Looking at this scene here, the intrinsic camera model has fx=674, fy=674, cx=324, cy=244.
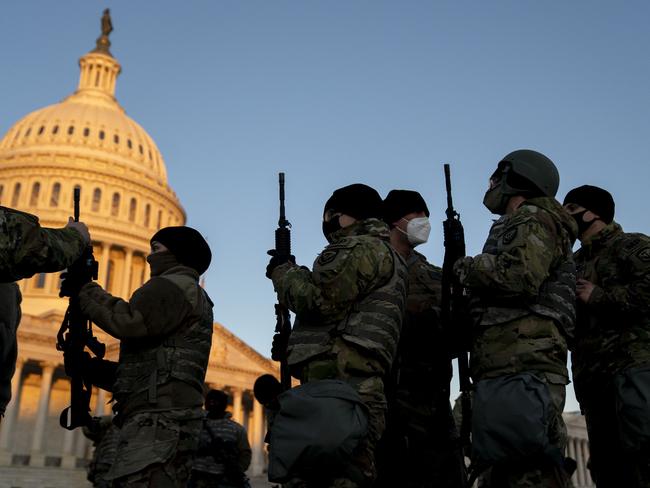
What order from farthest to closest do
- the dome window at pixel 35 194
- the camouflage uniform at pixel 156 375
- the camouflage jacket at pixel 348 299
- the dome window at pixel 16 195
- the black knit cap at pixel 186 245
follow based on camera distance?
the dome window at pixel 35 194 < the dome window at pixel 16 195 < the black knit cap at pixel 186 245 < the camouflage uniform at pixel 156 375 < the camouflage jacket at pixel 348 299

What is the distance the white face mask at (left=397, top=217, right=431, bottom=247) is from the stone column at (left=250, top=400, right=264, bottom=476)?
2053 inches

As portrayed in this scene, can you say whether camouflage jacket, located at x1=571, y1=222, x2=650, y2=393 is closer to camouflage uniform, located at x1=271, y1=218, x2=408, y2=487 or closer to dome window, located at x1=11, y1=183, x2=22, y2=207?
camouflage uniform, located at x1=271, y1=218, x2=408, y2=487

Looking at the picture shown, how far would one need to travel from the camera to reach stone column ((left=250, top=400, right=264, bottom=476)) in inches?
2185

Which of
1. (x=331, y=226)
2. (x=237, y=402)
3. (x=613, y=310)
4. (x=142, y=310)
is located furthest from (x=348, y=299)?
(x=237, y=402)

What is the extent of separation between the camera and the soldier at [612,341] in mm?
4828

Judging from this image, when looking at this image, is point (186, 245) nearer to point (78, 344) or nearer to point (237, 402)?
point (78, 344)

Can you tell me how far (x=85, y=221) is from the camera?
65750 millimetres

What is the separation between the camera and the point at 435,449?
5.58 meters

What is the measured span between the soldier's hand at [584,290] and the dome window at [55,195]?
69.1 metres

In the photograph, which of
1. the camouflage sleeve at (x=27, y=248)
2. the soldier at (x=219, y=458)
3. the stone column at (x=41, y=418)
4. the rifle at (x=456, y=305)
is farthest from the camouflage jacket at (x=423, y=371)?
the stone column at (x=41, y=418)

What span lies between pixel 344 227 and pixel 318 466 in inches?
67.7

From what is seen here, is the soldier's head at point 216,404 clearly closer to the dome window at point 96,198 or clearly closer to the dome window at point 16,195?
the dome window at point 96,198

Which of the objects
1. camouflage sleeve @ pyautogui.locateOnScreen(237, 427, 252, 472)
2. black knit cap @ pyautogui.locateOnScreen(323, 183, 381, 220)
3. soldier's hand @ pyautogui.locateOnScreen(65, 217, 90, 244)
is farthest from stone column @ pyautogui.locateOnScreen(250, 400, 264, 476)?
black knit cap @ pyautogui.locateOnScreen(323, 183, 381, 220)

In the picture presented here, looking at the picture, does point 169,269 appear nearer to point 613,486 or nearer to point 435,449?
point 435,449
